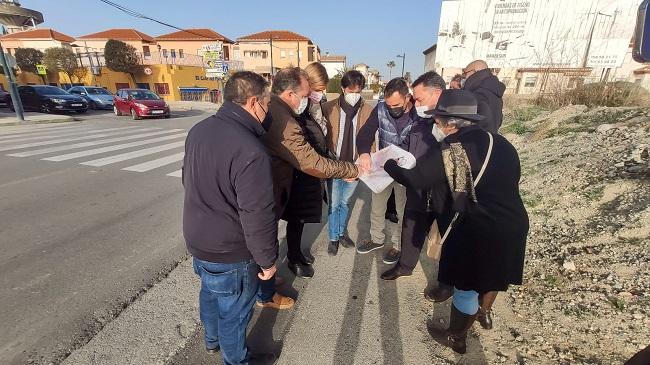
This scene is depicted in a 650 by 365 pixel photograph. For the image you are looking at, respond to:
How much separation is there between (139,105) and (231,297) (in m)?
17.2

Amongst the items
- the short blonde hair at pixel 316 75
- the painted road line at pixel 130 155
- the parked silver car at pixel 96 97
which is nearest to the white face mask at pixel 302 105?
the short blonde hair at pixel 316 75

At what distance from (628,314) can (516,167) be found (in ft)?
5.14

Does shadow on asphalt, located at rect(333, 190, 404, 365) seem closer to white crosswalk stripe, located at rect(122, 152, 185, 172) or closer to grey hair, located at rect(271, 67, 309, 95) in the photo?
grey hair, located at rect(271, 67, 309, 95)

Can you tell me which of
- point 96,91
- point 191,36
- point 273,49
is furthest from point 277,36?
point 96,91

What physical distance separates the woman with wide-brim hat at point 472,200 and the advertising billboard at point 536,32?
911 inches

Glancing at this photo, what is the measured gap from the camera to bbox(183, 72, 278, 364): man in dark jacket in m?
Answer: 1.56

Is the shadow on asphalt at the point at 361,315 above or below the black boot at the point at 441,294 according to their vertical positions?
below

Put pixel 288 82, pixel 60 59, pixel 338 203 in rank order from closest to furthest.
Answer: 1. pixel 288 82
2. pixel 338 203
3. pixel 60 59

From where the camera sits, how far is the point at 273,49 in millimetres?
50719

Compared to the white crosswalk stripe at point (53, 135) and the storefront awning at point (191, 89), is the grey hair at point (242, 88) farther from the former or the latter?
the storefront awning at point (191, 89)

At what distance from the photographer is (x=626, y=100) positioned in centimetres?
1015

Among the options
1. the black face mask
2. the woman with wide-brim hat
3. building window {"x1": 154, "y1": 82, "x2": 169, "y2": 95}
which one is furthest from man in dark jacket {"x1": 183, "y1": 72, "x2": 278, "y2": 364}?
building window {"x1": 154, "y1": 82, "x2": 169, "y2": 95}

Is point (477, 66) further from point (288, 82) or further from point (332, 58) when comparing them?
point (332, 58)

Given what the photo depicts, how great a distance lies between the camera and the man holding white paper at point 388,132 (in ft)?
9.91
